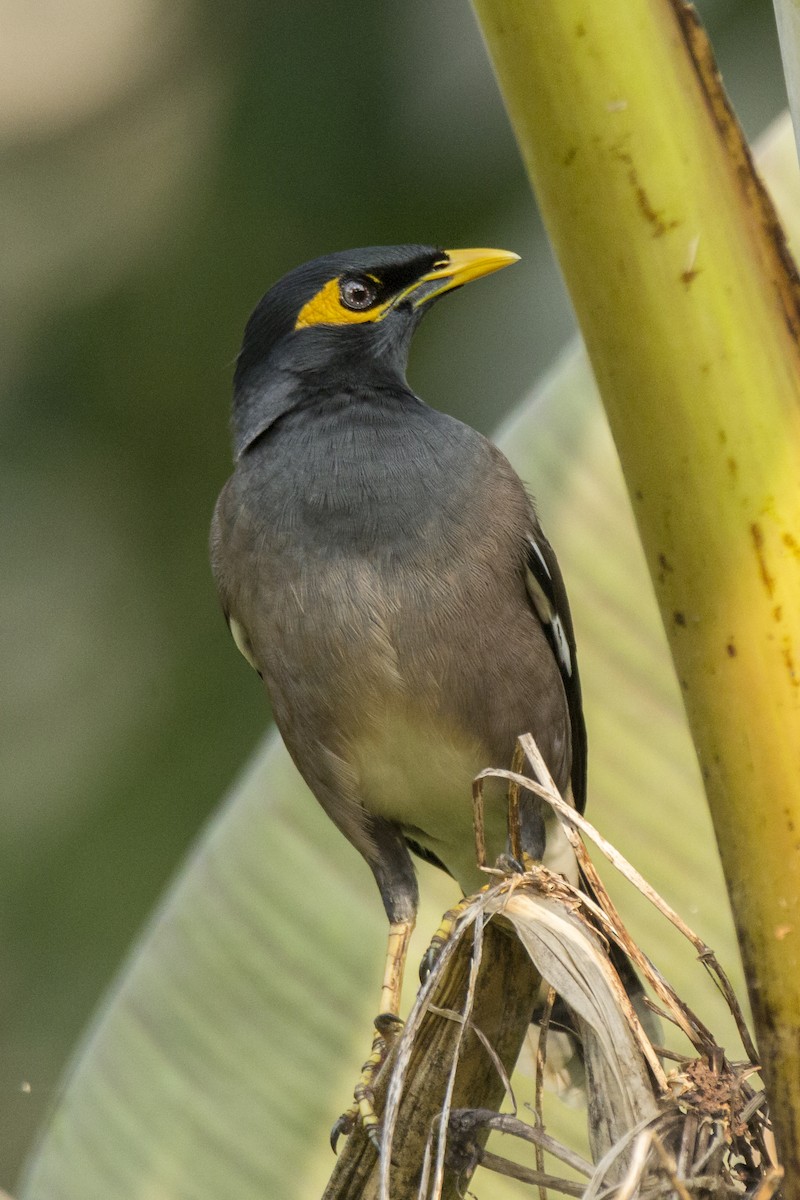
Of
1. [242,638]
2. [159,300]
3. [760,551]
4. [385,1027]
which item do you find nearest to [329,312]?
[242,638]

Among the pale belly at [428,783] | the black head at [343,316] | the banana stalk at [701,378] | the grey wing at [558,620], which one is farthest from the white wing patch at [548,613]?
the banana stalk at [701,378]

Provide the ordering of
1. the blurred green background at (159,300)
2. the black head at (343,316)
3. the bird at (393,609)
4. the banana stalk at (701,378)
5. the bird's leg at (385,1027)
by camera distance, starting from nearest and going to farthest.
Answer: the banana stalk at (701,378) → the bird's leg at (385,1027) → the bird at (393,609) → the black head at (343,316) → the blurred green background at (159,300)

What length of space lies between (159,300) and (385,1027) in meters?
4.11

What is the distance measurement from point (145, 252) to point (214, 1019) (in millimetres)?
3973

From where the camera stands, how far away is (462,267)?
2697 mm

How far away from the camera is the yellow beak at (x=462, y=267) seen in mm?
2664

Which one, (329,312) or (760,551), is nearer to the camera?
(760,551)

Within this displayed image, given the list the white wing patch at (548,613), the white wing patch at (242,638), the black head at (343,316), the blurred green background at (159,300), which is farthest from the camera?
the blurred green background at (159,300)

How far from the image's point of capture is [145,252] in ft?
19.2

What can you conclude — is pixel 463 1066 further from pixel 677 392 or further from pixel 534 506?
pixel 534 506

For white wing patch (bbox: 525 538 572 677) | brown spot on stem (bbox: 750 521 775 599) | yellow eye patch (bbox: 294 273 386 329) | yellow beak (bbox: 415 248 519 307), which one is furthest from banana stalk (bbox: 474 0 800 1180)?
yellow eye patch (bbox: 294 273 386 329)

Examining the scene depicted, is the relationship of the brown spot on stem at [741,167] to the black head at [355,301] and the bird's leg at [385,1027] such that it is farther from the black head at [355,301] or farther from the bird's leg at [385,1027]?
the black head at [355,301]

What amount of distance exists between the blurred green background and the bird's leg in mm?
Result: 3090

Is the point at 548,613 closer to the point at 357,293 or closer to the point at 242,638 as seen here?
the point at 242,638
